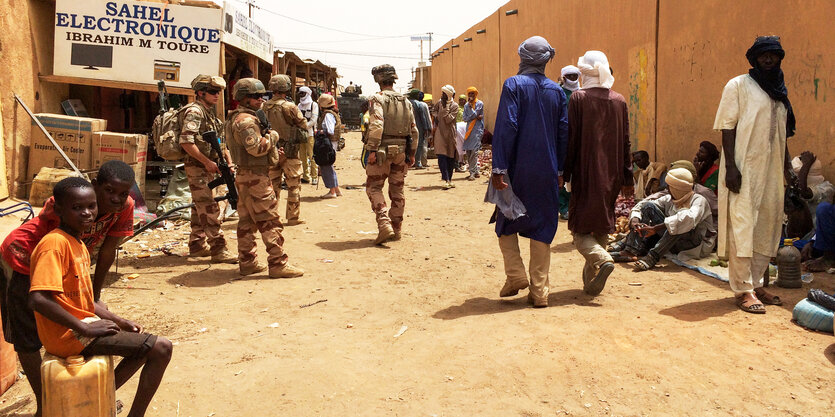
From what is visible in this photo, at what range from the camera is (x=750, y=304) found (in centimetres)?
478

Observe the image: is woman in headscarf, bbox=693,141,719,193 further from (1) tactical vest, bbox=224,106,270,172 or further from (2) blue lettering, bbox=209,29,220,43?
(2) blue lettering, bbox=209,29,220,43

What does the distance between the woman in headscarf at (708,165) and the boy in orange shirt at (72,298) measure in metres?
5.89

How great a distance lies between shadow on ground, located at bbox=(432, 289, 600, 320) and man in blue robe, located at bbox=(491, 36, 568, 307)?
0.71 feet

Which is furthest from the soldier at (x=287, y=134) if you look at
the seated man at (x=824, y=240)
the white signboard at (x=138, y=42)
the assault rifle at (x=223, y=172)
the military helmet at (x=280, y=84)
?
the seated man at (x=824, y=240)

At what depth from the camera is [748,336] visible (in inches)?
168

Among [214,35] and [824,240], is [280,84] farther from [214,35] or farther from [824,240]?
[824,240]

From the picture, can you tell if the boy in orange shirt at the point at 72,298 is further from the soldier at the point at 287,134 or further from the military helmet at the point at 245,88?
the soldier at the point at 287,134

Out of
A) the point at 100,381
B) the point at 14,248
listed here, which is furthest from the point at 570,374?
the point at 14,248

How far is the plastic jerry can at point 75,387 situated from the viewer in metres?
2.57

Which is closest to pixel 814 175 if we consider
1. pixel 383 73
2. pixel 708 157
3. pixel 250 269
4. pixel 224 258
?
pixel 708 157

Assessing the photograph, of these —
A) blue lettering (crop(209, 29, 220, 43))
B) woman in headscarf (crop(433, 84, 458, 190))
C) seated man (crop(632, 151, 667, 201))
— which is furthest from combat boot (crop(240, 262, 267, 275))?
woman in headscarf (crop(433, 84, 458, 190))

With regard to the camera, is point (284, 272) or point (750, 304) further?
point (284, 272)

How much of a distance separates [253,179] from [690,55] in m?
5.75

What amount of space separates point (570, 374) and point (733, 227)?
189cm
